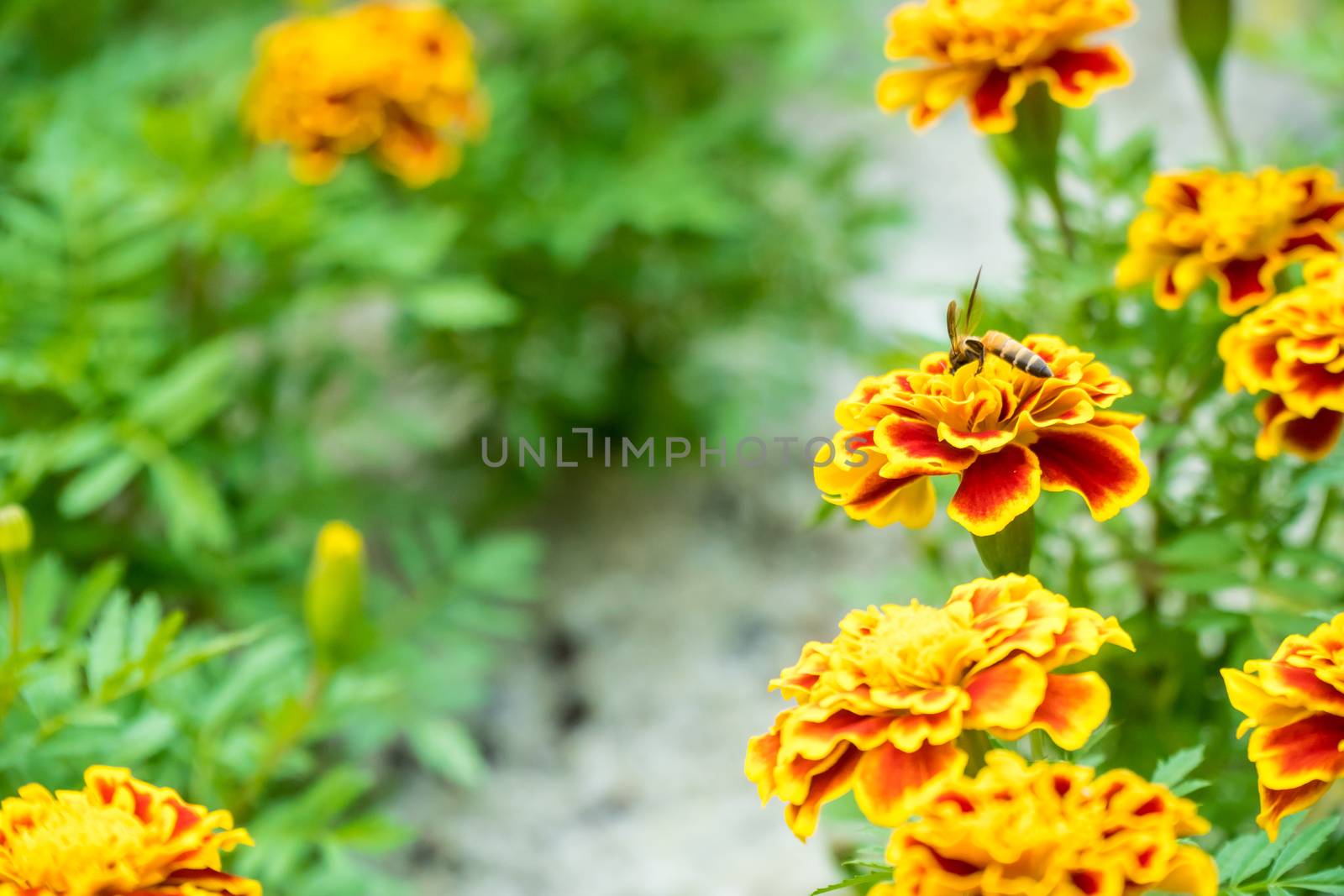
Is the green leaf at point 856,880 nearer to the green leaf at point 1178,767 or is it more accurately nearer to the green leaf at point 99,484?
the green leaf at point 1178,767

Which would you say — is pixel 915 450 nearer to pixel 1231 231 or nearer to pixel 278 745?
pixel 1231 231

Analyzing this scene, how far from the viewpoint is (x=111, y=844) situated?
50cm

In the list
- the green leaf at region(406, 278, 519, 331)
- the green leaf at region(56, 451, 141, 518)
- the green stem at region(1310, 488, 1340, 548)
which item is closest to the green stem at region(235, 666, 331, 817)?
the green leaf at region(56, 451, 141, 518)

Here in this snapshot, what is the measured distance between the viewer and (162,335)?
115 centimetres

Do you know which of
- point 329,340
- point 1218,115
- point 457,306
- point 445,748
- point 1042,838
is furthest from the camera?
point 329,340

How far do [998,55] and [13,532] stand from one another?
0.56 m

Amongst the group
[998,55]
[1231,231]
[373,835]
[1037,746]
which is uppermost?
[998,55]

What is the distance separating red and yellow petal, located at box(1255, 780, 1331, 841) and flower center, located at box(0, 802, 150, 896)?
428mm

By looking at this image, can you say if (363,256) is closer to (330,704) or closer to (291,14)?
(330,704)

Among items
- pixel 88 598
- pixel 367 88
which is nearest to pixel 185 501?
pixel 88 598

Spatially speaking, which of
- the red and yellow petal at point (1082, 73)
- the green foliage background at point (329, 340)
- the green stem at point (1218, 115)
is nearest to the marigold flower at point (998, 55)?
the red and yellow petal at point (1082, 73)

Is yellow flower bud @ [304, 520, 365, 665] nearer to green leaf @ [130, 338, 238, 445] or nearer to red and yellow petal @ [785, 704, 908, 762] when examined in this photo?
green leaf @ [130, 338, 238, 445]

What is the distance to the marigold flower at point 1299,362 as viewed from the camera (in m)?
0.55

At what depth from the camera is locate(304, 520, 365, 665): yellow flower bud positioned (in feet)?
2.51
